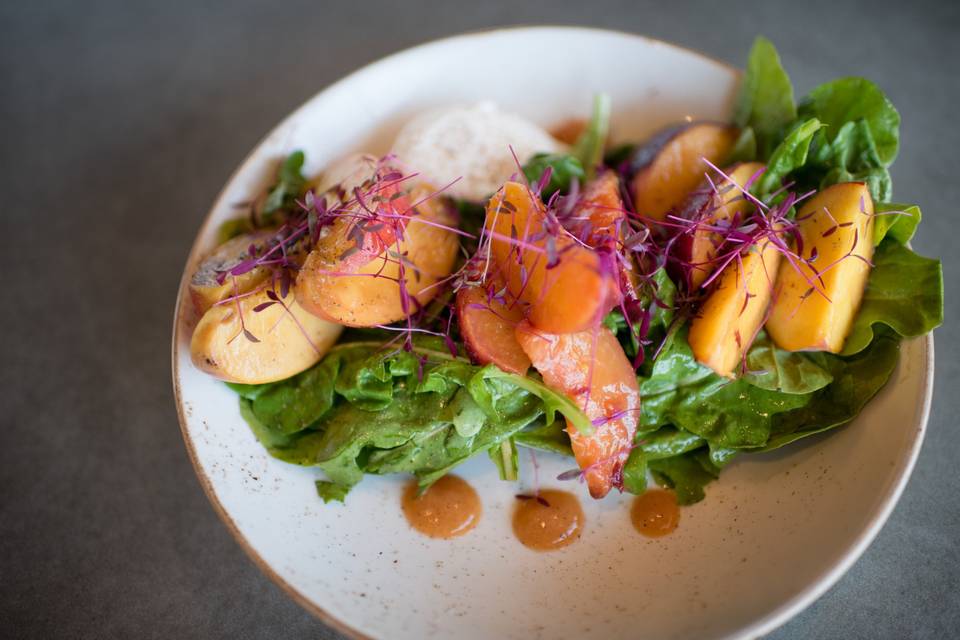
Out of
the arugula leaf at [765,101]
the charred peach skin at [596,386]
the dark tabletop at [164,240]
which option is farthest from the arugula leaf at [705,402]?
the arugula leaf at [765,101]

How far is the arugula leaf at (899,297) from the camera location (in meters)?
1.47

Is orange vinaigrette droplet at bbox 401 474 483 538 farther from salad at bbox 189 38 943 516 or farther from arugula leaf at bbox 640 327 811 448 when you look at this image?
arugula leaf at bbox 640 327 811 448

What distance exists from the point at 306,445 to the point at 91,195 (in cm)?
141

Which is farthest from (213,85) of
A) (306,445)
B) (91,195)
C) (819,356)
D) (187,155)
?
(819,356)

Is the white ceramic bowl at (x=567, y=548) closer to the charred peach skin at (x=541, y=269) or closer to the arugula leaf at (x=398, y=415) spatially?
the arugula leaf at (x=398, y=415)

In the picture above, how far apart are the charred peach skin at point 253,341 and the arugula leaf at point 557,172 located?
2.32 feet

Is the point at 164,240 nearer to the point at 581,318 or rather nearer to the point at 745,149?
the point at 581,318

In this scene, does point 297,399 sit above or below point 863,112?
below

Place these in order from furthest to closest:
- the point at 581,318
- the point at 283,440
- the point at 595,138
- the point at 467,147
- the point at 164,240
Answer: the point at 164,240 → the point at 595,138 → the point at 467,147 → the point at 283,440 → the point at 581,318

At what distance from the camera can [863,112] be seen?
1771mm

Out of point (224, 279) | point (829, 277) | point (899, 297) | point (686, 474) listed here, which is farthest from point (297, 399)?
point (899, 297)

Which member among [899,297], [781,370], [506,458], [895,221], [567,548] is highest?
[895,221]

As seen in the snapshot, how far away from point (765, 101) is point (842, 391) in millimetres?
834

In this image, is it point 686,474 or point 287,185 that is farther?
point 287,185
